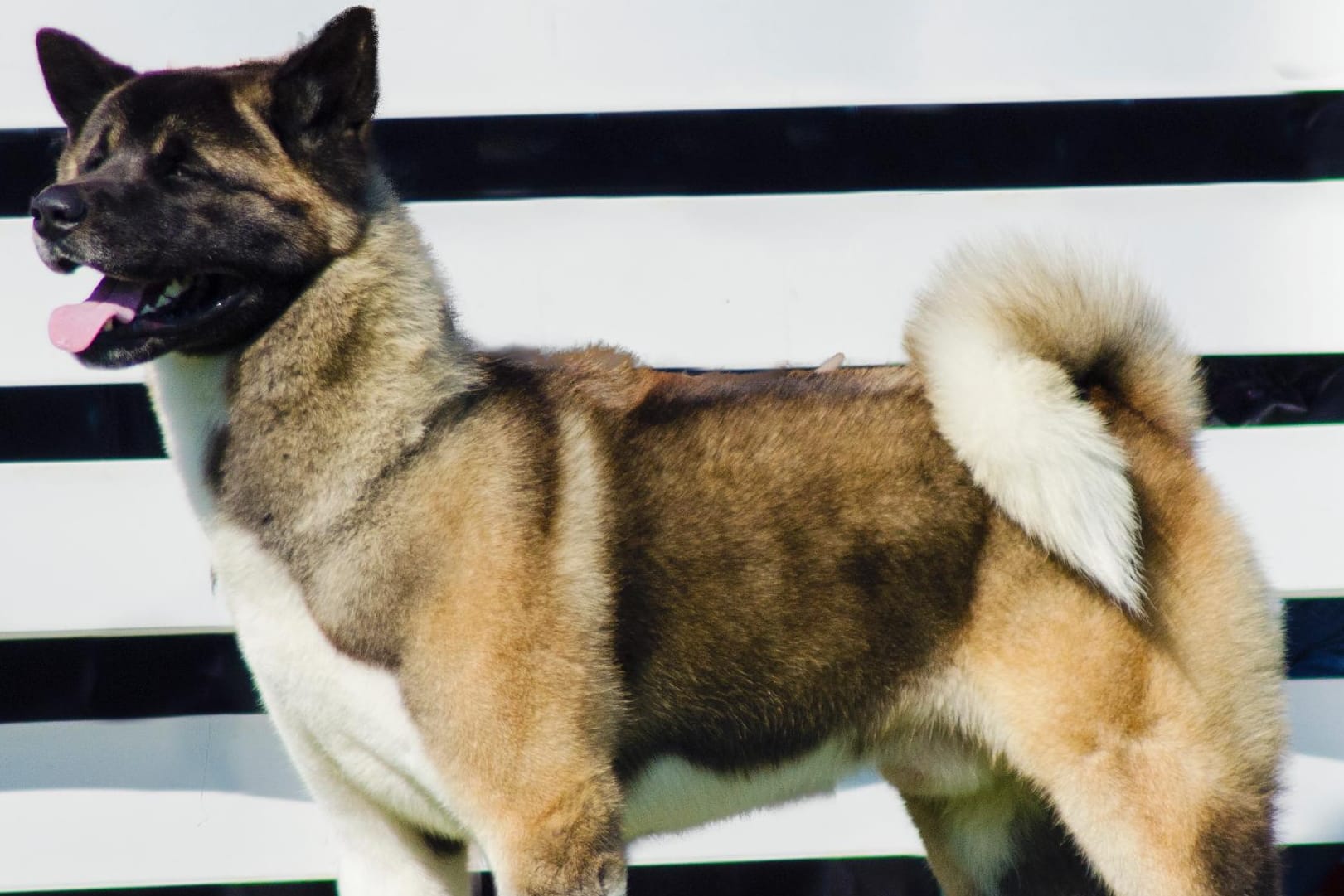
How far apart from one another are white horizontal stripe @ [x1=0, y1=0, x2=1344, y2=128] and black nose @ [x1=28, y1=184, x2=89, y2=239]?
129cm

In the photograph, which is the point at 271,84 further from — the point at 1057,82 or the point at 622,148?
the point at 1057,82

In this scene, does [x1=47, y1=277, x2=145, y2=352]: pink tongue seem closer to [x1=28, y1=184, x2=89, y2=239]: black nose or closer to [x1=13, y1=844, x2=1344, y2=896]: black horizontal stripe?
[x1=28, y1=184, x2=89, y2=239]: black nose

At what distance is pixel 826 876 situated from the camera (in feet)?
11.9

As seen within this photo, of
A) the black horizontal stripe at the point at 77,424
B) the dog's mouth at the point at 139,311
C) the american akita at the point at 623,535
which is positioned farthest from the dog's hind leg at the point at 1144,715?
the black horizontal stripe at the point at 77,424

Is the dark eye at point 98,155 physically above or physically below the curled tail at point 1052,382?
above

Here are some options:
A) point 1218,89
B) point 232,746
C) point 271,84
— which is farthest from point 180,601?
point 1218,89

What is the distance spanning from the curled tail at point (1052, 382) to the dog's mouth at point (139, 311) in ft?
4.27

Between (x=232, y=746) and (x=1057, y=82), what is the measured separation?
2.73 m

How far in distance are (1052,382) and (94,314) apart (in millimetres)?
1717

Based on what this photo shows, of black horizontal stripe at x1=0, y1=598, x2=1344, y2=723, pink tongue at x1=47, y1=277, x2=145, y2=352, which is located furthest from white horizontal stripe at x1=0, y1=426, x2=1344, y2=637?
pink tongue at x1=47, y1=277, x2=145, y2=352

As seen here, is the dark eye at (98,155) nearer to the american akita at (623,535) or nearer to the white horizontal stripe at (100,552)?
the american akita at (623,535)

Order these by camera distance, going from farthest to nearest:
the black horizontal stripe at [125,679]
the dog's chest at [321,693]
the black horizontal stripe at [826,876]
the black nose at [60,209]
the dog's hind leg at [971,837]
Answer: the black horizontal stripe at [826,876] → the black horizontal stripe at [125,679] → the dog's hind leg at [971,837] → the dog's chest at [321,693] → the black nose at [60,209]

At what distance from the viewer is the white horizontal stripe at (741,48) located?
3.34 meters

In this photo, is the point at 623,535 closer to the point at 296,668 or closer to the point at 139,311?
the point at 296,668
